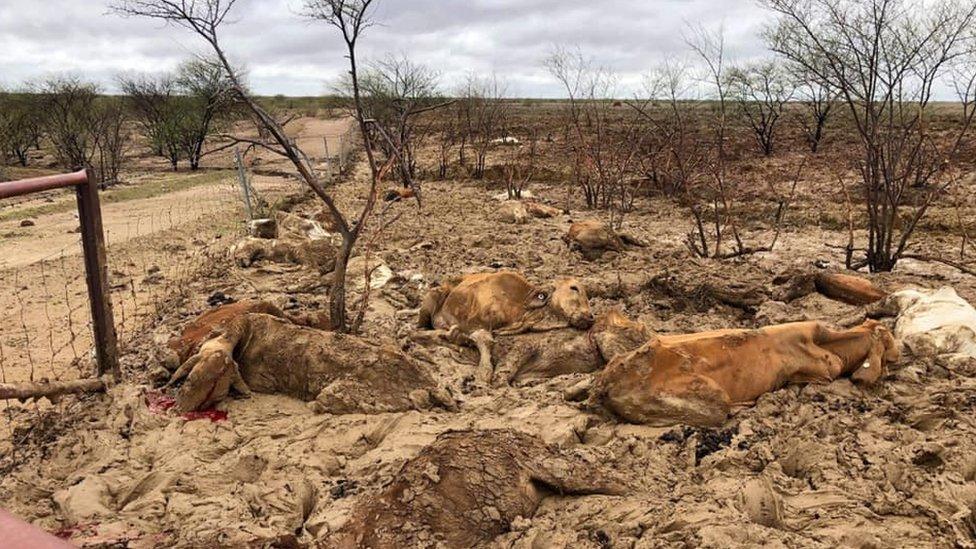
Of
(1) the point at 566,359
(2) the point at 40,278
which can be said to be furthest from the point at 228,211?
(1) the point at 566,359

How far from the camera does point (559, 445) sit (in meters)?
3.14

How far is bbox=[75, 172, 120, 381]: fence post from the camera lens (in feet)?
11.6

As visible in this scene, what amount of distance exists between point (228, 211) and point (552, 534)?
436 inches

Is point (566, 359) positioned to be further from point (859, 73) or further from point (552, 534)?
point (859, 73)

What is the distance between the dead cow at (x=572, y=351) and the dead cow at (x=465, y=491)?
4.15 feet

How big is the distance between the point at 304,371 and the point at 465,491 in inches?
63.9

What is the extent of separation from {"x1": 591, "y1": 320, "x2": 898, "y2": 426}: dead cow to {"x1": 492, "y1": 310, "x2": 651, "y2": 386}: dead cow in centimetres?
53

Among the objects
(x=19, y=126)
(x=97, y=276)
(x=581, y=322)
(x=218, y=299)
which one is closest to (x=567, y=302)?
(x=581, y=322)

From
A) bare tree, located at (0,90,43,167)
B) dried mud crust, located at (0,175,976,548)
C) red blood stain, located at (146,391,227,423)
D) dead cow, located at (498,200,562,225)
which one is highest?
bare tree, located at (0,90,43,167)

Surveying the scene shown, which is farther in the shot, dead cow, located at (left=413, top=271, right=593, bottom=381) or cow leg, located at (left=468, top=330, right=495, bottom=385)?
dead cow, located at (left=413, top=271, right=593, bottom=381)

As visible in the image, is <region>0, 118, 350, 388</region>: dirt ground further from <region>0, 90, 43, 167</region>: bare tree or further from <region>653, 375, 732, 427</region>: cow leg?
<region>0, 90, 43, 167</region>: bare tree

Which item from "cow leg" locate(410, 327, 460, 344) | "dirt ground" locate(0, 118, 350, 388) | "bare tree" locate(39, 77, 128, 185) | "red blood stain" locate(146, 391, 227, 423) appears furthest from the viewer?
"bare tree" locate(39, 77, 128, 185)

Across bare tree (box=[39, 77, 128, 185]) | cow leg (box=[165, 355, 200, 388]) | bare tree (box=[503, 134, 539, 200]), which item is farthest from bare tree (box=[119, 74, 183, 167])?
cow leg (box=[165, 355, 200, 388])

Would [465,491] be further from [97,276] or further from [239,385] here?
[97,276]
